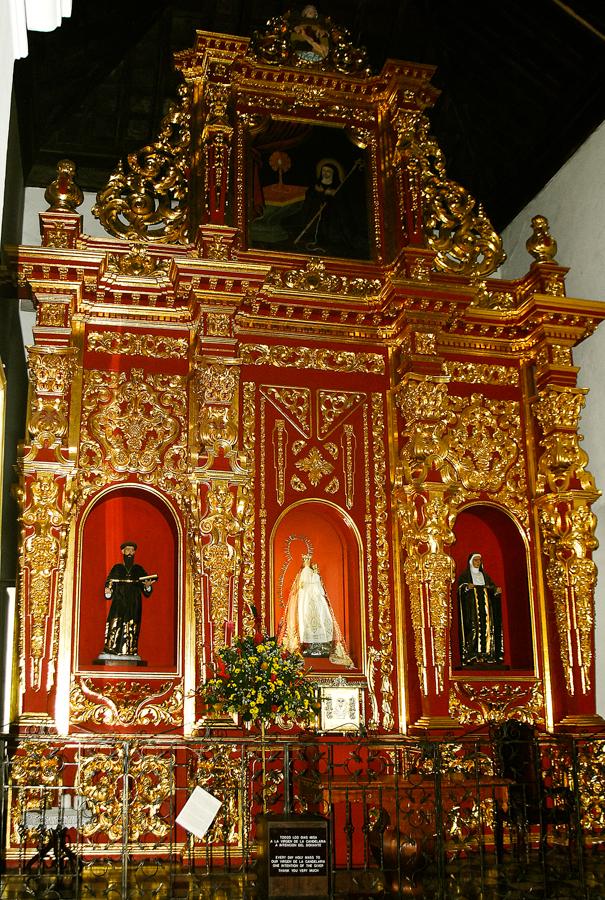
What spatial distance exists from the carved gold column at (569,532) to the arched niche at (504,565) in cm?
40

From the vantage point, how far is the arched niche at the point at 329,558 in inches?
470

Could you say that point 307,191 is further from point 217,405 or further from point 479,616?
point 479,616

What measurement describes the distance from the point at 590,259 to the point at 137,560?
6717 millimetres

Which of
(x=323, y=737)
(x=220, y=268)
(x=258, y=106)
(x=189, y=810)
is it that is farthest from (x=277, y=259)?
(x=189, y=810)

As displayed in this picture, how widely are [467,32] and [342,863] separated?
10.3 metres

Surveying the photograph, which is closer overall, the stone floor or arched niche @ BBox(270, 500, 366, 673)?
the stone floor

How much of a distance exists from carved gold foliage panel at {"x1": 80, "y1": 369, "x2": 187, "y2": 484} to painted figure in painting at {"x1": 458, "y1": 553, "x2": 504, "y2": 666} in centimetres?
368

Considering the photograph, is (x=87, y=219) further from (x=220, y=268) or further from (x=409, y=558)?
(x=409, y=558)

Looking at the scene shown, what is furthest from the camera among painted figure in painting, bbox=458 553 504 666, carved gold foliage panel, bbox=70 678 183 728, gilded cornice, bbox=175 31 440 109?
gilded cornice, bbox=175 31 440 109

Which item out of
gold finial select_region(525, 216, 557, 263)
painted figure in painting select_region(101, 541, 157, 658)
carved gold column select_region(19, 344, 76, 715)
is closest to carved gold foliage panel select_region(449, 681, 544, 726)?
painted figure in painting select_region(101, 541, 157, 658)

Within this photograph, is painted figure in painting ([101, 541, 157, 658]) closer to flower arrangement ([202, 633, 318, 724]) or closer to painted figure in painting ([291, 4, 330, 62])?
flower arrangement ([202, 633, 318, 724])

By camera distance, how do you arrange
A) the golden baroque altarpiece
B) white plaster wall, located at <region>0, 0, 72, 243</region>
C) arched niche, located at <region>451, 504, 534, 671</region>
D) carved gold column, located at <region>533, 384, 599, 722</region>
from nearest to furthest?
white plaster wall, located at <region>0, 0, 72, 243</region>
the golden baroque altarpiece
carved gold column, located at <region>533, 384, 599, 722</region>
arched niche, located at <region>451, 504, 534, 671</region>

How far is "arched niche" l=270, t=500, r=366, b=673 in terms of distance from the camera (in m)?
11.9

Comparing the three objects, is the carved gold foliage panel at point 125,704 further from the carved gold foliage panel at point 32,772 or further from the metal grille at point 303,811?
the carved gold foliage panel at point 32,772
